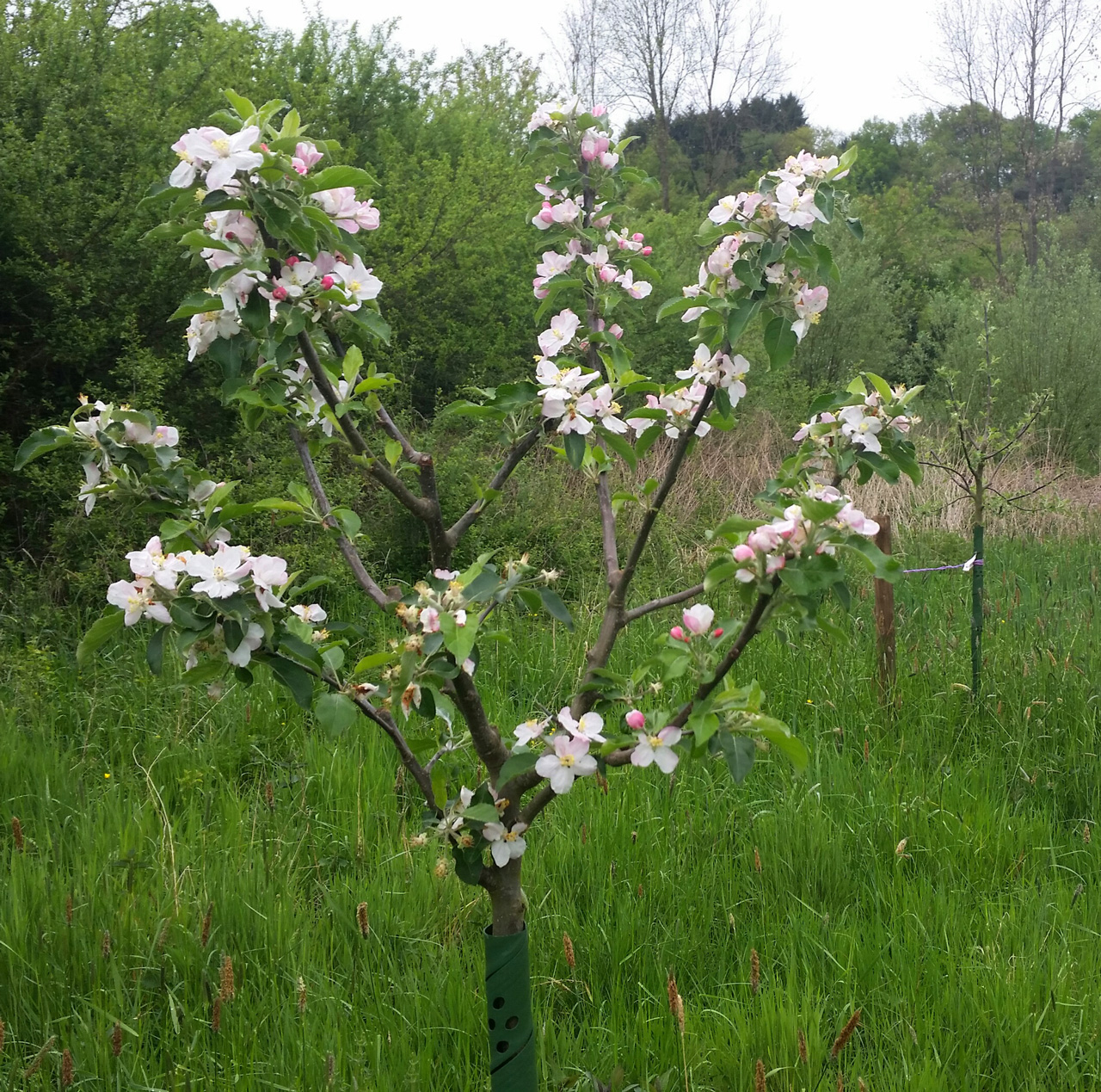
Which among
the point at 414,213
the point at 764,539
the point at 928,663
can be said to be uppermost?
the point at 414,213

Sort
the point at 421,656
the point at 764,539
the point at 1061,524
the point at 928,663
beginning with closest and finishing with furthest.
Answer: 1. the point at 764,539
2. the point at 421,656
3. the point at 928,663
4. the point at 1061,524

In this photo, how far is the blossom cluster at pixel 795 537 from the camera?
1.07m

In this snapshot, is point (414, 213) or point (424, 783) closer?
point (424, 783)

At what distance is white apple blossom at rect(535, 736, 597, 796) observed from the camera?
124 centimetres

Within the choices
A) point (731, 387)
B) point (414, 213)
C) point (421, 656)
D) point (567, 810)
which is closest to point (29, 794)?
point (567, 810)

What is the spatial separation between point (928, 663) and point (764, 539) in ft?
9.61

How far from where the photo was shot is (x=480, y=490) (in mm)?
1447

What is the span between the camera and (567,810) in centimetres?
277

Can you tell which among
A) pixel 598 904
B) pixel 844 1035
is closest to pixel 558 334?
pixel 844 1035

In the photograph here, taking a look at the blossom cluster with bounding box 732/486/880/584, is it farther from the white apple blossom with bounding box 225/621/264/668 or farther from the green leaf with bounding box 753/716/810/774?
the white apple blossom with bounding box 225/621/264/668

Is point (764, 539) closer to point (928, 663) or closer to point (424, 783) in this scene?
point (424, 783)

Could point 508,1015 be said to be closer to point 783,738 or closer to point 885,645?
point 783,738

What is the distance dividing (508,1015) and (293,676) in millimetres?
654

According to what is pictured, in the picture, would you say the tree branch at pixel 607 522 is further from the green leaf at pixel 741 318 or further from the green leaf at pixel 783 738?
the green leaf at pixel 783 738
